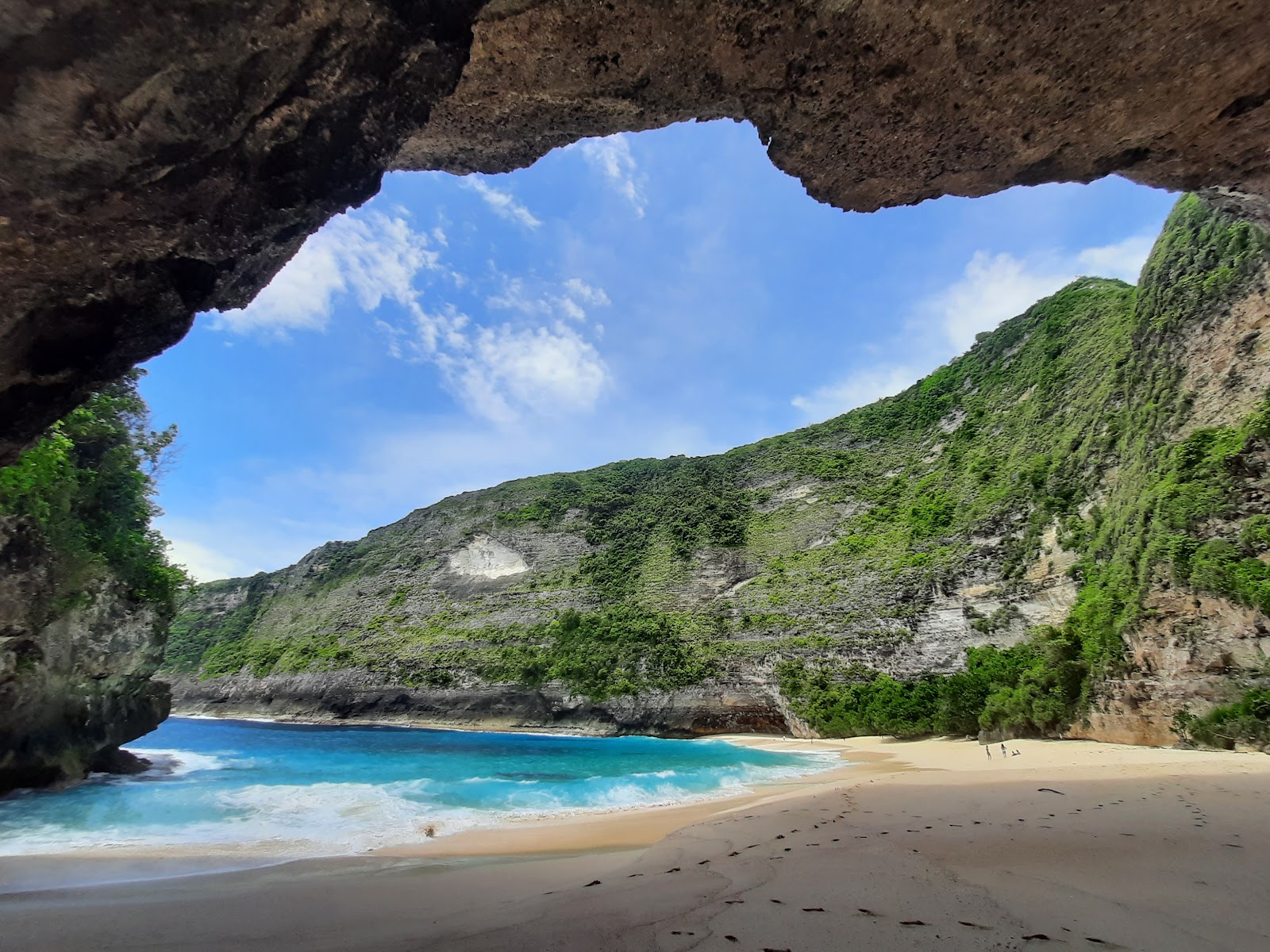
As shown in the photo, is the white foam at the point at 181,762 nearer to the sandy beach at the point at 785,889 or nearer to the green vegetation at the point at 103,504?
the green vegetation at the point at 103,504

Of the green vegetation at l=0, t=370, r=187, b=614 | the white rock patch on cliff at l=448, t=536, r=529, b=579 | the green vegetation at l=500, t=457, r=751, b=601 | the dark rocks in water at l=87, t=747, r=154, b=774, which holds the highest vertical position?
the green vegetation at l=500, t=457, r=751, b=601

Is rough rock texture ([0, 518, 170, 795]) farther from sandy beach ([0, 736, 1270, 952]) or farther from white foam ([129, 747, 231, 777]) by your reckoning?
sandy beach ([0, 736, 1270, 952])

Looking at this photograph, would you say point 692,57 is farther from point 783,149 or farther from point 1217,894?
point 1217,894

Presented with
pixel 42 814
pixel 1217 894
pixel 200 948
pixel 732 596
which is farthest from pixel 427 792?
pixel 732 596

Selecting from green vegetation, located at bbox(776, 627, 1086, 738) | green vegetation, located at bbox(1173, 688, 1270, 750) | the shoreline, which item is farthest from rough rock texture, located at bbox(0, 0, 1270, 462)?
green vegetation, located at bbox(776, 627, 1086, 738)

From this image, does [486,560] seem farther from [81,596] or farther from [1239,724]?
[1239,724]

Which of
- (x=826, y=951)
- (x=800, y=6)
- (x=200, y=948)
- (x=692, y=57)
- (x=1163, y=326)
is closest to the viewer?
(x=826, y=951)
